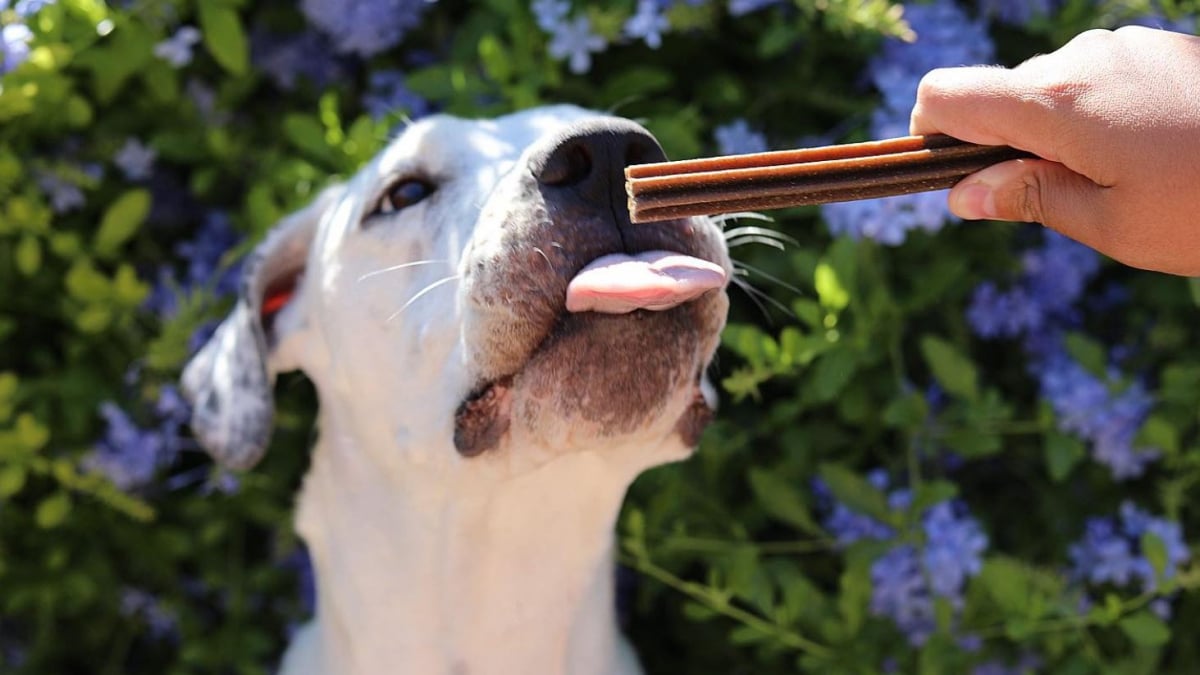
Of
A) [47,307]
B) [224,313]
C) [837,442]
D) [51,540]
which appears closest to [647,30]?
[837,442]

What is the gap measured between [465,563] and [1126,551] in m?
1.34

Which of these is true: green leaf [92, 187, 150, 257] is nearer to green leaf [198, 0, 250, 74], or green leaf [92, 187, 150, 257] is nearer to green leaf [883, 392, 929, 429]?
green leaf [198, 0, 250, 74]

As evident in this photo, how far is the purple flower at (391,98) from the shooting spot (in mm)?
2945

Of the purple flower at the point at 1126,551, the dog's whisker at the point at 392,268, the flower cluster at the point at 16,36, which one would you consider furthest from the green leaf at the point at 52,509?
the purple flower at the point at 1126,551

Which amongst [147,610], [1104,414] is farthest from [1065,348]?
[147,610]

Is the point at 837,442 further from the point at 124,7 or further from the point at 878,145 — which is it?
the point at 124,7

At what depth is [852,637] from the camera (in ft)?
8.29

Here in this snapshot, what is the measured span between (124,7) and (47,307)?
69cm

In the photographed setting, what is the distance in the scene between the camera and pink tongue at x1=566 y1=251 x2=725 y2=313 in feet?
5.26

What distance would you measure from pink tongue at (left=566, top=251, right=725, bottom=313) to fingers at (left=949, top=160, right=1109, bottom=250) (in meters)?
0.32

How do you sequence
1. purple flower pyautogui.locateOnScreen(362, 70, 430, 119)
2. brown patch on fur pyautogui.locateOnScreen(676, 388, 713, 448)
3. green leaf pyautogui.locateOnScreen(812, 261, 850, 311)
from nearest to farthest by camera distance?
brown patch on fur pyautogui.locateOnScreen(676, 388, 713, 448)
green leaf pyautogui.locateOnScreen(812, 261, 850, 311)
purple flower pyautogui.locateOnScreen(362, 70, 430, 119)

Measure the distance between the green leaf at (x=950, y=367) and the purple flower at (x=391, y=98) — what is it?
1.23 metres

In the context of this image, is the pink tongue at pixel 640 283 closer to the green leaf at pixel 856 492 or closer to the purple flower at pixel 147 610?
the green leaf at pixel 856 492

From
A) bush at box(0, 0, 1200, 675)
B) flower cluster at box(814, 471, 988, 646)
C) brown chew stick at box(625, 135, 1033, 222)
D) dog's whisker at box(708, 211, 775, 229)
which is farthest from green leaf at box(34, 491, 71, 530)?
brown chew stick at box(625, 135, 1033, 222)
